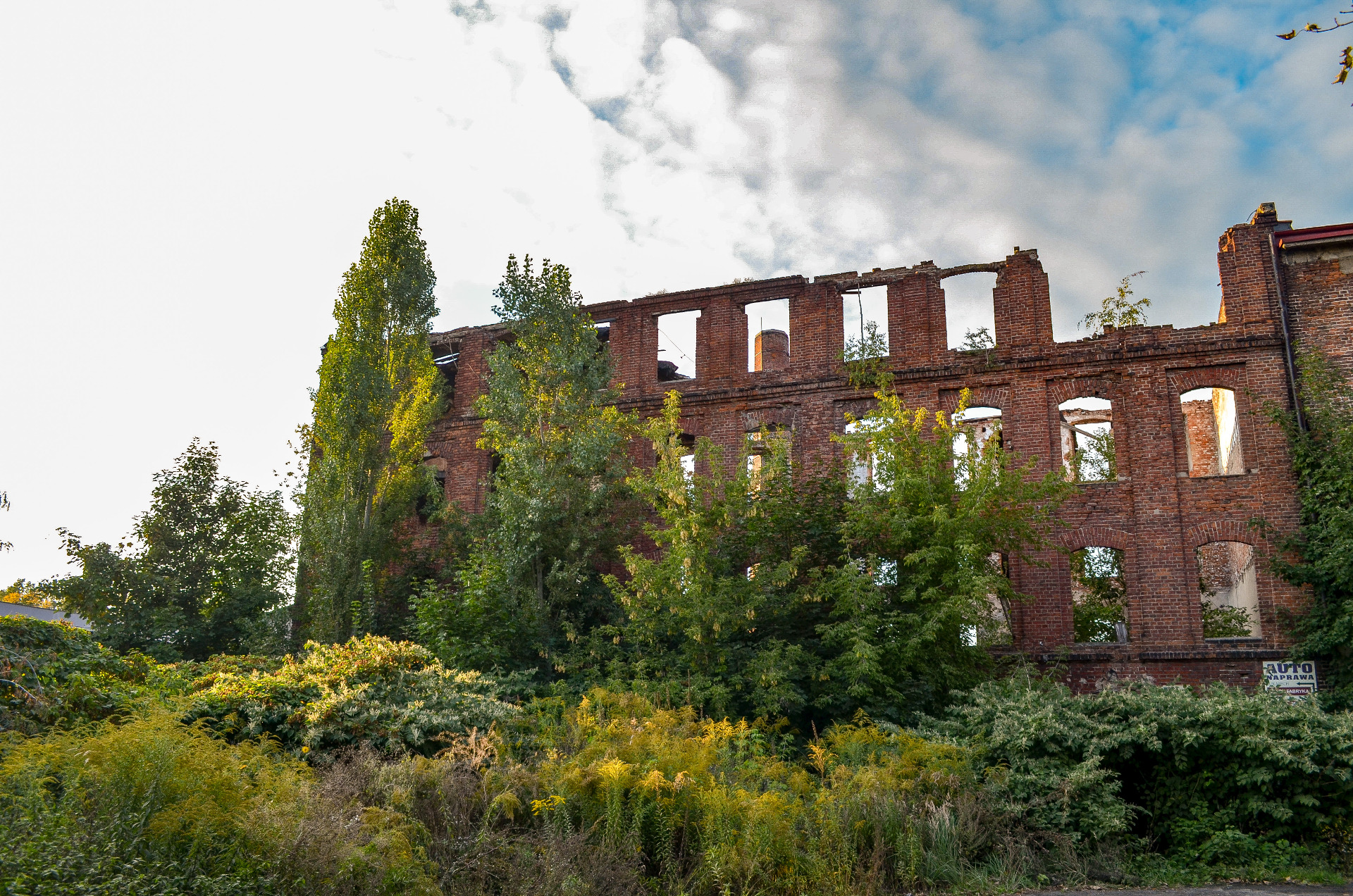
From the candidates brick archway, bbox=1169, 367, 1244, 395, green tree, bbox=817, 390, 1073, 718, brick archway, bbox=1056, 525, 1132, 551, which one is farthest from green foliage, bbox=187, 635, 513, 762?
brick archway, bbox=1169, 367, 1244, 395

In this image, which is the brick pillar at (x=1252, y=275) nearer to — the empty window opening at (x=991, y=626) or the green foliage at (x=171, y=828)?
the empty window opening at (x=991, y=626)

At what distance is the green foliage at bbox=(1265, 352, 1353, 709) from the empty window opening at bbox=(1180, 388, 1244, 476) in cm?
193

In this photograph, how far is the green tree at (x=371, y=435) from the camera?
18328 mm

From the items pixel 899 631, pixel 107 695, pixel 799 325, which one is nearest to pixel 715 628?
pixel 899 631

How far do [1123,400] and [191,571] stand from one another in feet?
67.1

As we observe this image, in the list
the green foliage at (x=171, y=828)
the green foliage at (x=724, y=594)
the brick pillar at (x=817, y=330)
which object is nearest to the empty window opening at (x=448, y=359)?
the brick pillar at (x=817, y=330)

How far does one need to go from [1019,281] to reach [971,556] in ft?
26.8

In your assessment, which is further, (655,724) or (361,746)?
(655,724)

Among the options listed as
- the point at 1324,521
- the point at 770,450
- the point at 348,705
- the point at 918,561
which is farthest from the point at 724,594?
the point at 1324,521

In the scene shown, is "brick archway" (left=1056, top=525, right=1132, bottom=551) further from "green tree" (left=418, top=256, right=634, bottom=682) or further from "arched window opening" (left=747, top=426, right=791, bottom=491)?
"green tree" (left=418, top=256, right=634, bottom=682)

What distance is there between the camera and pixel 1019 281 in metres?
20.1

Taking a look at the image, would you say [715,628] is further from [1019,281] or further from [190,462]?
[190,462]

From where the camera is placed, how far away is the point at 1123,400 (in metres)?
19.1

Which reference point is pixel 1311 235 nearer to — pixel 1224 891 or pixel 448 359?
pixel 1224 891
